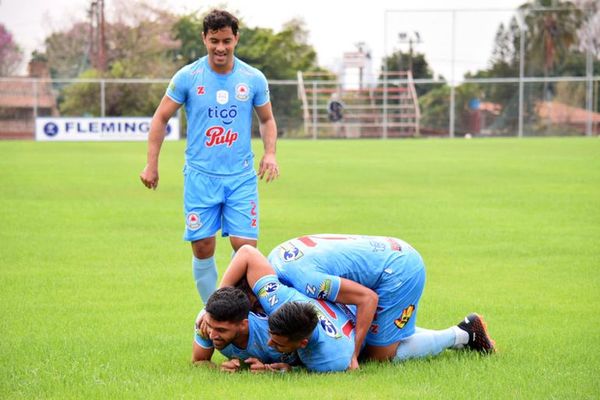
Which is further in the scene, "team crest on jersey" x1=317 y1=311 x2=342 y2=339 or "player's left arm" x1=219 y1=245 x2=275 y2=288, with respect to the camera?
"player's left arm" x1=219 y1=245 x2=275 y2=288

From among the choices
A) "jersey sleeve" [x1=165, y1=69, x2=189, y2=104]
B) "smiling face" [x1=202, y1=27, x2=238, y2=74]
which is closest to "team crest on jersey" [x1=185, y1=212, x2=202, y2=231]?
"jersey sleeve" [x1=165, y1=69, x2=189, y2=104]

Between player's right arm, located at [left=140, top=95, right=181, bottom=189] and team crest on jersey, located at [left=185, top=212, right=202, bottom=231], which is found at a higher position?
player's right arm, located at [left=140, top=95, right=181, bottom=189]

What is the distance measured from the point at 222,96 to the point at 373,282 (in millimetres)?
2342

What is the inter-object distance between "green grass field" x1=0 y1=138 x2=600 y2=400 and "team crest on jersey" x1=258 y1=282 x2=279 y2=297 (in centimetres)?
49

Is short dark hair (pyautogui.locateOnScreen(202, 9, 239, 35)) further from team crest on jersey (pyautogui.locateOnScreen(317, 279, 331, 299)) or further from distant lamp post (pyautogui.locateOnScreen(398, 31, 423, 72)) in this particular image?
distant lamp post (pyautogui.locateOnScreen(398, 31, 423, 72))

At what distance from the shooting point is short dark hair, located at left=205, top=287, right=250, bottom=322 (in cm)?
625

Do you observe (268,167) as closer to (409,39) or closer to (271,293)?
(271,293)

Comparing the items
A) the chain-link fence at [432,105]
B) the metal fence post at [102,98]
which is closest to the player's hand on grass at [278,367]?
the chain-link fence at [432,105]

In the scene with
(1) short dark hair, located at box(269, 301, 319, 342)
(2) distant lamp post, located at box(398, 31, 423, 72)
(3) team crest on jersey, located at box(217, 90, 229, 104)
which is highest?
(2) distant lamp post, located at box(398, 31, 423, 72)

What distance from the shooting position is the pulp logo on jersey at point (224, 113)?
336 inches

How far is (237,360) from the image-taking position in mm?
6723

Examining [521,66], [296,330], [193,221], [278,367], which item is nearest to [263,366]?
[278,367]

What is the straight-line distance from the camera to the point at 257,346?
6.66 m

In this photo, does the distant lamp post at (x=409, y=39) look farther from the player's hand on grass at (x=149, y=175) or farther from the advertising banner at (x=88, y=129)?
the player's hand on grass at (x=149, y=175)
